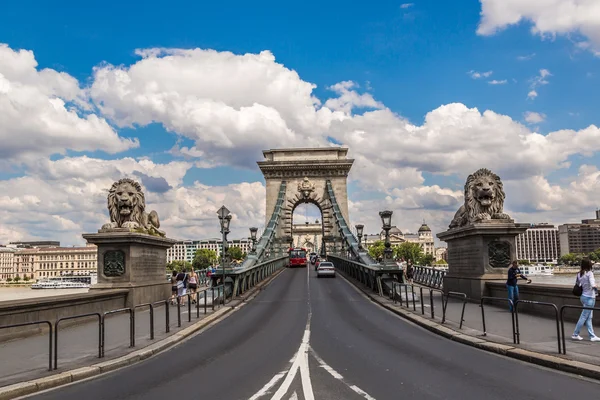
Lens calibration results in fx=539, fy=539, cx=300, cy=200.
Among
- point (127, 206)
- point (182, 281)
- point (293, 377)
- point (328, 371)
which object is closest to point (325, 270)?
point (182, 281)

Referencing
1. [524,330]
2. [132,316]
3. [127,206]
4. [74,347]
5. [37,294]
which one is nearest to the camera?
[74,347]

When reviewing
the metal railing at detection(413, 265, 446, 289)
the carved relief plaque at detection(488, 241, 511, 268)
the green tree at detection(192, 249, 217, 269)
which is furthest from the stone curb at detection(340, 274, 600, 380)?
the green tree at detection(192, 249, 217, 269)

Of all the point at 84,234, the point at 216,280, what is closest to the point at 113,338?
the point at 84,234

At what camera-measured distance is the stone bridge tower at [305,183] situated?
248 feet

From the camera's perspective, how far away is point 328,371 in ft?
29.2

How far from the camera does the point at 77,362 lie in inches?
385

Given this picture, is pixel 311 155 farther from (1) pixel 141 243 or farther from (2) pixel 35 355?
(2) pixel 35 355

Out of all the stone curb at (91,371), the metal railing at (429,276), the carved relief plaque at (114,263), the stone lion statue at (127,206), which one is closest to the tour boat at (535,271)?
the metal railing at (429,276)

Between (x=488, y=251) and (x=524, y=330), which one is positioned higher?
(x=488, y=251)

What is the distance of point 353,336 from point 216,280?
41.4 ft

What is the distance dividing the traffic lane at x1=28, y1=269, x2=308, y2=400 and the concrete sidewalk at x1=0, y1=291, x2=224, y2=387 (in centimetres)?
78

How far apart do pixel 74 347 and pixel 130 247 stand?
23.7ft

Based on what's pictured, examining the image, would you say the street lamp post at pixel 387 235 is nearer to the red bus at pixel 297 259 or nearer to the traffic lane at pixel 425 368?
the traffic lane at pixel 425 368

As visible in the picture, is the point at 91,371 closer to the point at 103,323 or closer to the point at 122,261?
the point at 103,323
